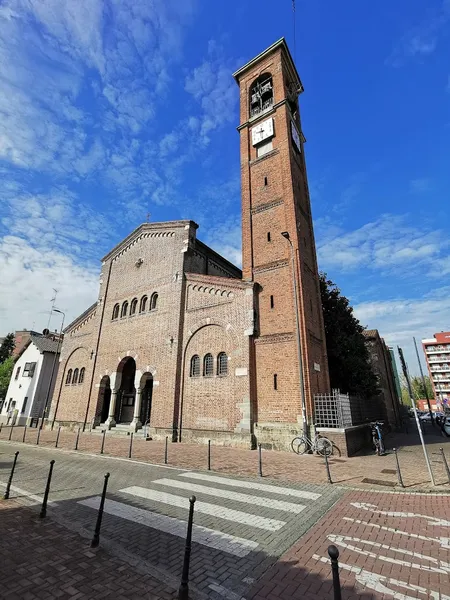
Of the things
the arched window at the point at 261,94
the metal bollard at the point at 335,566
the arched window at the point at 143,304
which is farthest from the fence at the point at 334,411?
the arched window at the point at 261,94

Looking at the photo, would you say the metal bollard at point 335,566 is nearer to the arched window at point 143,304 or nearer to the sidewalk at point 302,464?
the sidewalk at point 302,464

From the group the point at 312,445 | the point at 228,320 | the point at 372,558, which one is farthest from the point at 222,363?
the point at 372,558

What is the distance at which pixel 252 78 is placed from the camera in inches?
995

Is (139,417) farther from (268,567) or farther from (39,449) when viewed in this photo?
(268,567)

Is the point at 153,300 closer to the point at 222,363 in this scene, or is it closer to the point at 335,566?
the point at 222,363

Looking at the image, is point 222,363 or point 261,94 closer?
point 222,363

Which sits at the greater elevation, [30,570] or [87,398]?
[87,398]

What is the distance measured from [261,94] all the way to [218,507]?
26918 millimetres

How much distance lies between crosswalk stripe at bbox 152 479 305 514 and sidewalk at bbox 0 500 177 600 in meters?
3.55

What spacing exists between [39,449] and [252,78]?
30064 mm

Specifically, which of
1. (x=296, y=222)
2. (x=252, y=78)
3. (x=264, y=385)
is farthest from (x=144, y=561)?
(x=252, y=78)

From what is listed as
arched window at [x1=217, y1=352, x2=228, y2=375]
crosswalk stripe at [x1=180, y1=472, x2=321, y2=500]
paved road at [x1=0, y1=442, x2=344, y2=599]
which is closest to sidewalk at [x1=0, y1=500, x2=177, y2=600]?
paved road at [x1=0, y1=442, x2=344, y2=599]

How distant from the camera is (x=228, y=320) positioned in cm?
1866

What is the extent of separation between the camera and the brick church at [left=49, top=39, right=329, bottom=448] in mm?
16484
